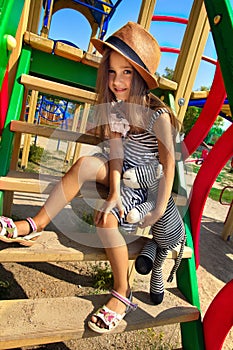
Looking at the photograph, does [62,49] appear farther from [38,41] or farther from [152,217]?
[152,217]

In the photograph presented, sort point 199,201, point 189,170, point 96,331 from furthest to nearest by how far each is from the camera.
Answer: point 189,170 → point 199,201 → point 96,331

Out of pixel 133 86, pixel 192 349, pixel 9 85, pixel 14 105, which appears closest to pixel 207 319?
pixel 192 349

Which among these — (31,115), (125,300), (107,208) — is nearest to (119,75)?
(107,208)

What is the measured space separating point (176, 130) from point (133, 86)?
0.28 metres

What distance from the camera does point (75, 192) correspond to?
1.20m

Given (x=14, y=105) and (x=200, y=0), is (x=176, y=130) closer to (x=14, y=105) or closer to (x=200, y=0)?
(x=14, y=105)

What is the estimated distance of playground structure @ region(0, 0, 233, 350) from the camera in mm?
1034

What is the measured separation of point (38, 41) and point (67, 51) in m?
0.15

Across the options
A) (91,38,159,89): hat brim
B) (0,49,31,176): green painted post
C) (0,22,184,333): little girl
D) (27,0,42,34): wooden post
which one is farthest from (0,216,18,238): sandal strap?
(27,0,42,34): wooden post

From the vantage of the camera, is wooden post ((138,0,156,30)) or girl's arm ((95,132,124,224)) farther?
wooden post ((138,0,156,30))

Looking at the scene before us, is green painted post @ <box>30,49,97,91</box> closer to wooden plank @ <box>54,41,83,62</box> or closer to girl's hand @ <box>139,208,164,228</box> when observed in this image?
wooden plank @ <box>54,41,83,62</box>

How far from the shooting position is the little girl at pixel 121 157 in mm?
1146

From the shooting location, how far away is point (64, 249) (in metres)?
1.15

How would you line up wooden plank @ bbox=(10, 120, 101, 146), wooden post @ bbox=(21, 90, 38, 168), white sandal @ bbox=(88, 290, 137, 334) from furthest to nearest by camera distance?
wooden post @ bbox=(21, 90, 38, 168), wooden plank @ bbox=(10, 120, 101, 146), white sandal @ bbox=(88, 290, 137, 334)
